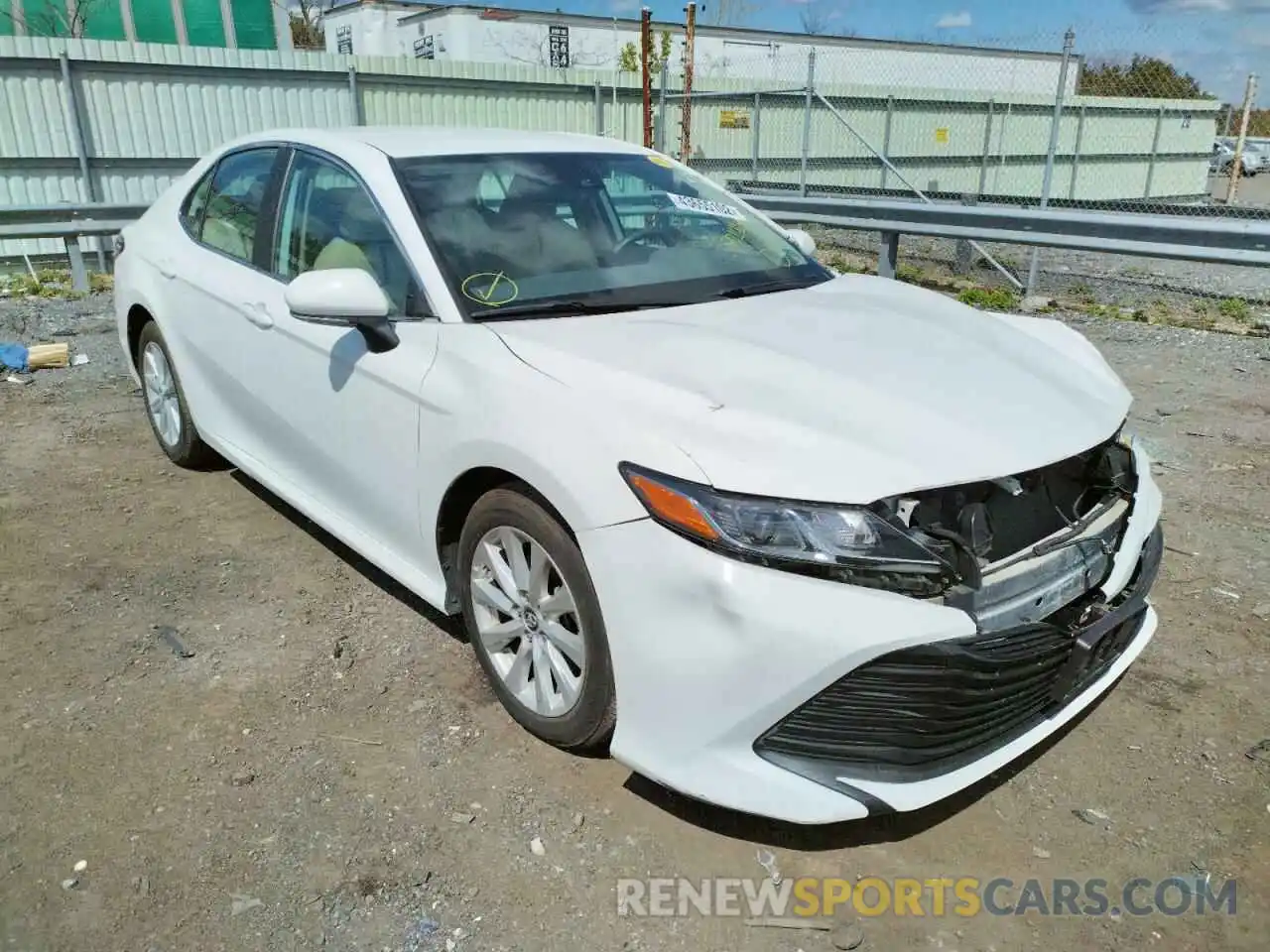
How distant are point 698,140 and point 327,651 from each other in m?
15.2

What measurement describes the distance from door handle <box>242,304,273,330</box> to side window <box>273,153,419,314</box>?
15 cm

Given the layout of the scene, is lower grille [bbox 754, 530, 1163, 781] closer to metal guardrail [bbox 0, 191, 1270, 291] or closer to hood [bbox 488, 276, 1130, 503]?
hood [bbox 488, 276, 1130, 503]

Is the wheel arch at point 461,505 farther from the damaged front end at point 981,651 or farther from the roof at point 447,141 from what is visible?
the roof at point 447,141

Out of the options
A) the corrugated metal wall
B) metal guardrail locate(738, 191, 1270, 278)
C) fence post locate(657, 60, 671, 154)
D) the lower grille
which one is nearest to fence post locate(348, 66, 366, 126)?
the corrugated metal wall

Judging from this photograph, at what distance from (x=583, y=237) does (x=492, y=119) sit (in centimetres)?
1290

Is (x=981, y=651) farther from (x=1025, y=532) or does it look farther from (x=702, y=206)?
(x=702, y=206)

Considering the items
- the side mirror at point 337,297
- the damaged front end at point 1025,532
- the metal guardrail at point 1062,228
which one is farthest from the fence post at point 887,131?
the side mirror at point 337,297

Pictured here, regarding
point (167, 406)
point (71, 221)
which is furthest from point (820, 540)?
point (71, 221)

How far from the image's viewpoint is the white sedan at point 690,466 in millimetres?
2125

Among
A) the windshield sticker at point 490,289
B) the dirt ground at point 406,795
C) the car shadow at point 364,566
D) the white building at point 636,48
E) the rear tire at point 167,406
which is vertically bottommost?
the car shadow at point 364,566

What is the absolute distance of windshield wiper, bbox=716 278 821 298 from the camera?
326 centimetres

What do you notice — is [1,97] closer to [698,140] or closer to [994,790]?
[698,140]

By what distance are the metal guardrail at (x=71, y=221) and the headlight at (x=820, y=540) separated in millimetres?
8421

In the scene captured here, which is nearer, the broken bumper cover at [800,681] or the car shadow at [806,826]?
the broken bumper cover at [800,681]
